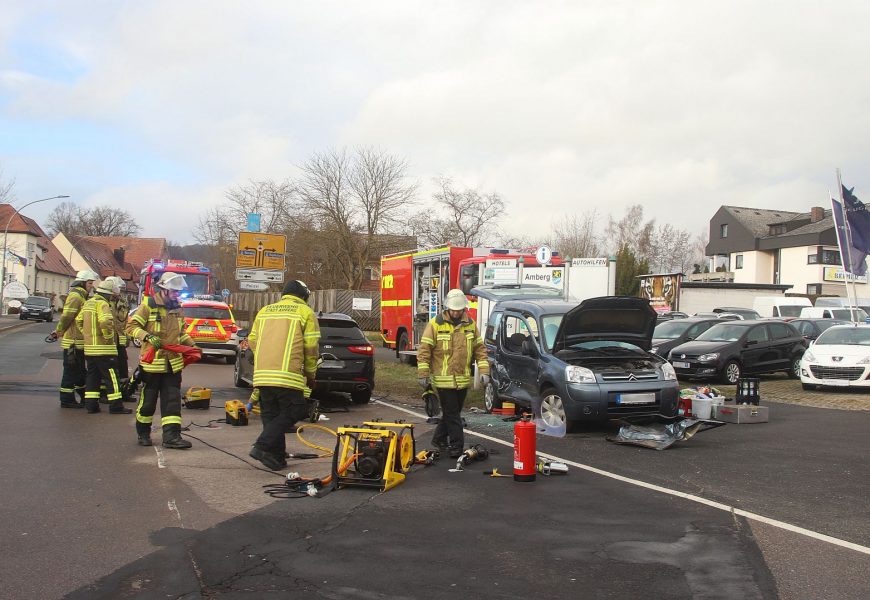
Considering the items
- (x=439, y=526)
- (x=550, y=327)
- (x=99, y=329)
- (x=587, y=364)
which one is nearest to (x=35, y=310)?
(x=99, y=329)

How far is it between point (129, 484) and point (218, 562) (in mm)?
2599

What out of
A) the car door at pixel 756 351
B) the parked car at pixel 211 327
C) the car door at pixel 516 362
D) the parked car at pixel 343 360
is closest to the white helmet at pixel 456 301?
the car door at pixel 516 362

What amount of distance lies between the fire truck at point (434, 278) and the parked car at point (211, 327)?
15.0 feet

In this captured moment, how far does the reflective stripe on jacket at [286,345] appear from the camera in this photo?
7.80 metres

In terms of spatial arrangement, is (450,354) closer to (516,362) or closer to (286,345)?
(286,345)

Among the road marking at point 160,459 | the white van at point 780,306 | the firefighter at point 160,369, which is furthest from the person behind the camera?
the white van at point 780,306

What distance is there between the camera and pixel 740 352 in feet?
60.1

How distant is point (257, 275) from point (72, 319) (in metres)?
19.3

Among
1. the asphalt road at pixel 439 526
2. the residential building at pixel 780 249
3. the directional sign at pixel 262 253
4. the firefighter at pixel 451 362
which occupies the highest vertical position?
the residential building at pixel 780 249

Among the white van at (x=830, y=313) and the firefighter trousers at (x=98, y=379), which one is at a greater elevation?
the white van at (x=830, y=313)

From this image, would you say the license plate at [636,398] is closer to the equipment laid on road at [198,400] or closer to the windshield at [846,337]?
the equipment laid on road at [198,400]

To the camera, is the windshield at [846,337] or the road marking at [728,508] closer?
the road marking at [728,508]

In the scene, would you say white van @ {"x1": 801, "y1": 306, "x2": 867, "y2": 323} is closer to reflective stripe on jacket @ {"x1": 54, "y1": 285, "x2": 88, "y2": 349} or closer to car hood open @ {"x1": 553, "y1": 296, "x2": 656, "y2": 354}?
car hood open @ {"x1": 553, "y1": 296, "x2": 656, "y2": 354}

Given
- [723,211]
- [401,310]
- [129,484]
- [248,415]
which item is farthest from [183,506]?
[723,211]
